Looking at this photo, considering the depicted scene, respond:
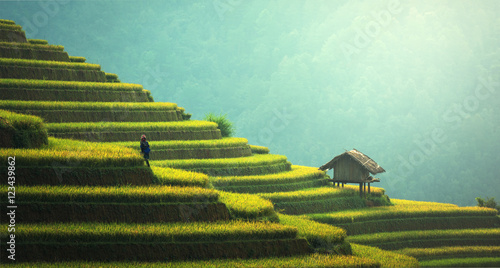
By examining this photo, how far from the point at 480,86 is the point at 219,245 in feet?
410

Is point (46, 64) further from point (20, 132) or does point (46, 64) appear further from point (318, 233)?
point (318, 233)

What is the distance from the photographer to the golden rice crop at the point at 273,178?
32619 mm

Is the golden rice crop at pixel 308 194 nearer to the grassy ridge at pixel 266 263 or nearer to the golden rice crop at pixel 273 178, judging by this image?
the golden rice crop at pixel 273 178

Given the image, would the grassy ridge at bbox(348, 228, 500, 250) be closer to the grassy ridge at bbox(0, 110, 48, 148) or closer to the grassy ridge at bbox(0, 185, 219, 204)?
the grassy ridge at bbox(0, 185, 219, 204)

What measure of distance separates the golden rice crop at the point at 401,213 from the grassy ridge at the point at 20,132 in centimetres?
1659

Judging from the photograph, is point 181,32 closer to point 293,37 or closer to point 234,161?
point 293,37

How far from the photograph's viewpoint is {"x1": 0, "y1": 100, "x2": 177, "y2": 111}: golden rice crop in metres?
31.0

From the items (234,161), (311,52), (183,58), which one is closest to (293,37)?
(311,52)

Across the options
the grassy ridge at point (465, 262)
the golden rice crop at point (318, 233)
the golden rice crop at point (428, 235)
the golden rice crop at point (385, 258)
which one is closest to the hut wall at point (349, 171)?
the golden rice crop at point (428, 235)

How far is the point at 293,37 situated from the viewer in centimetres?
14888

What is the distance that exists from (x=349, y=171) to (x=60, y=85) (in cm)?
1933

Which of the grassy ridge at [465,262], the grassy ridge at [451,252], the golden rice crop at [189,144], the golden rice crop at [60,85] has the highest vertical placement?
the golden rice crop at [60,85]

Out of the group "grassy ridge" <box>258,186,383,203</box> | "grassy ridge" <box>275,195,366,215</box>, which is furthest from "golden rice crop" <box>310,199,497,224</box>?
"grassy ridge" <box>258,186,383,203</box>

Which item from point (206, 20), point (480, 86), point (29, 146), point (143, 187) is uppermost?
point (206, 20)
